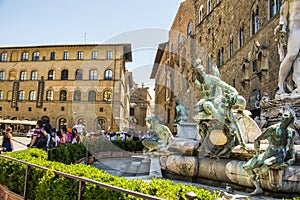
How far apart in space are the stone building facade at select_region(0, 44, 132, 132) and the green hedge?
31.7 metres

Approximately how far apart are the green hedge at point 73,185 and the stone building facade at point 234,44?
6183 millimetres

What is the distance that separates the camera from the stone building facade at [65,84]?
124 feet

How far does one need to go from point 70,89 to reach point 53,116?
4.39 m

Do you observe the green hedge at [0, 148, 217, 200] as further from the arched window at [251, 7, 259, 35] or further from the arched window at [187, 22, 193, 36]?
the arched window at [187, 22, 193, 36]

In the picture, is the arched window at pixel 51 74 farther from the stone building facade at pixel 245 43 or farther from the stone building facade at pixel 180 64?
the stone building facade at pixel 245 43

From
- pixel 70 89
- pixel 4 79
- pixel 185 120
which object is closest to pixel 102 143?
pixel 185 120

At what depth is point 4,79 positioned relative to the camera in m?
42.2

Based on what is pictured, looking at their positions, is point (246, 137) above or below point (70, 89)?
below

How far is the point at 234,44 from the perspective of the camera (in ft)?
64.1

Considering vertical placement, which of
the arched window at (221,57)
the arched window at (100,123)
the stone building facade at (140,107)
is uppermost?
the arched window at (221,57)

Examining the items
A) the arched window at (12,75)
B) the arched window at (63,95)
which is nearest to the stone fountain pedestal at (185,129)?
the arched window at (63,95)

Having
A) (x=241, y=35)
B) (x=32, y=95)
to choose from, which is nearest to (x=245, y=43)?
(x=241, y=35)

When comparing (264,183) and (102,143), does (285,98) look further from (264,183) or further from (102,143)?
(102,143)

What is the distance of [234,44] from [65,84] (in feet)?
88.1
